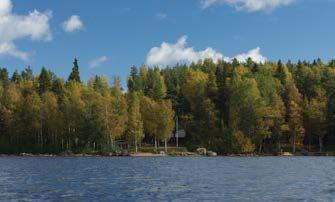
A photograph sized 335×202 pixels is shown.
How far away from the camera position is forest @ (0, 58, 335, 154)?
131m

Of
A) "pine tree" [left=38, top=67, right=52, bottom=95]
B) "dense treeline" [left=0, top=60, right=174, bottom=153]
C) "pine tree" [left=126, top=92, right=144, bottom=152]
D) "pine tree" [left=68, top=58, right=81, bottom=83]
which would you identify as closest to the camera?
"dense treeline" [left=0, top=60, right=174, bottom=153]

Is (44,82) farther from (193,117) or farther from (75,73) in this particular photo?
(193,117)

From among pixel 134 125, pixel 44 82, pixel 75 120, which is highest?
pixel 44 82

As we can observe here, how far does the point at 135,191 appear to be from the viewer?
39.5 metres

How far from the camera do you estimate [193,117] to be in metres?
146

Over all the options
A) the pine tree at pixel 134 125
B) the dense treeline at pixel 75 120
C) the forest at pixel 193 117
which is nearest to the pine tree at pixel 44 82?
the forest at pixel 193 117

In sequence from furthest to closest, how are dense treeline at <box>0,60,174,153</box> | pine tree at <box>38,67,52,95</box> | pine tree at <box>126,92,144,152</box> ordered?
pine tree at <box>38,67,52,95</box> → pine tree at <box>126,92,144,152</box> → dense treeline at <box>0,60,174,153</box>

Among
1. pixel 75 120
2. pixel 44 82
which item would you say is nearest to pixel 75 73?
pixel 44 82

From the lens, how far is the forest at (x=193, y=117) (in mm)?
130875

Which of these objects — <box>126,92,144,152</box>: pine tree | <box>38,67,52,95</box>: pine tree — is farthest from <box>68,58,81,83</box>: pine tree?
<box>126,92,144,152</box>: pine tree

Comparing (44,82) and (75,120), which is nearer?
(75,120)

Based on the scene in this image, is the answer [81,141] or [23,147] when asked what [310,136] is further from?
[23,147]

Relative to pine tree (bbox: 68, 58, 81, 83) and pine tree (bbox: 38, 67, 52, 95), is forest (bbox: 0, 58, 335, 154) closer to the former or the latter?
pine tree (bbox: 38, 67, 52, 95)

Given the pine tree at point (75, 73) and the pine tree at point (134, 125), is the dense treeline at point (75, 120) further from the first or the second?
the pine tree at point (75, 73)
